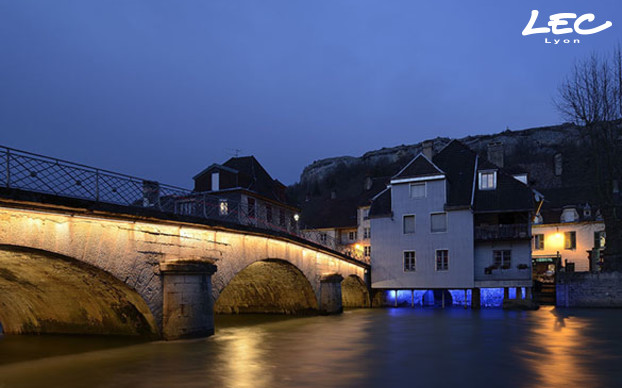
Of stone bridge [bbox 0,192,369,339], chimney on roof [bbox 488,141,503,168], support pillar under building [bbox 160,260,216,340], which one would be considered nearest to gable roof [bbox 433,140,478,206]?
chimney on roof [bbox 488,141,503,168]

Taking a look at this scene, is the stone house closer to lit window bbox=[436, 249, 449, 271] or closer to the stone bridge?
lit window bbox=[436, 249, 449, 271]

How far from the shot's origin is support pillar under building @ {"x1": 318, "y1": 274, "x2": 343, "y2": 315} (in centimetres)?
2705

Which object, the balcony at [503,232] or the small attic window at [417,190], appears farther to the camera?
the small attic window at [417,190]

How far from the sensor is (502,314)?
27.5 meters

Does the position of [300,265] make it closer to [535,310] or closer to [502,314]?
[502,314]

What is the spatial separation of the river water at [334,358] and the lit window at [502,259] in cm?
1034

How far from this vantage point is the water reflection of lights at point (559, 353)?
430 inches

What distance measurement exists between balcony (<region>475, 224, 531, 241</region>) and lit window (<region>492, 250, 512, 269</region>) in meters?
1.06

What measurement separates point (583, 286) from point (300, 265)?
61.4 feet

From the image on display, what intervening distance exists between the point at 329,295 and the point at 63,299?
13885 millimetres

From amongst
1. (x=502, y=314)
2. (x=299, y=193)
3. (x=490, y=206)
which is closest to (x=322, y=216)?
(x=490, y=206)

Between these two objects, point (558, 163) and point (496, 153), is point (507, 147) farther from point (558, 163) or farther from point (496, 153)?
point (496, 153)

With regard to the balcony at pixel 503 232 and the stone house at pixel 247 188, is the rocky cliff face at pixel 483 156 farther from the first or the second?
the stone house at pixel 247 188

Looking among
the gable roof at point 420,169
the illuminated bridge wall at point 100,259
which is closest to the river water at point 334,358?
the illuminated bridge wall at point 100,259
